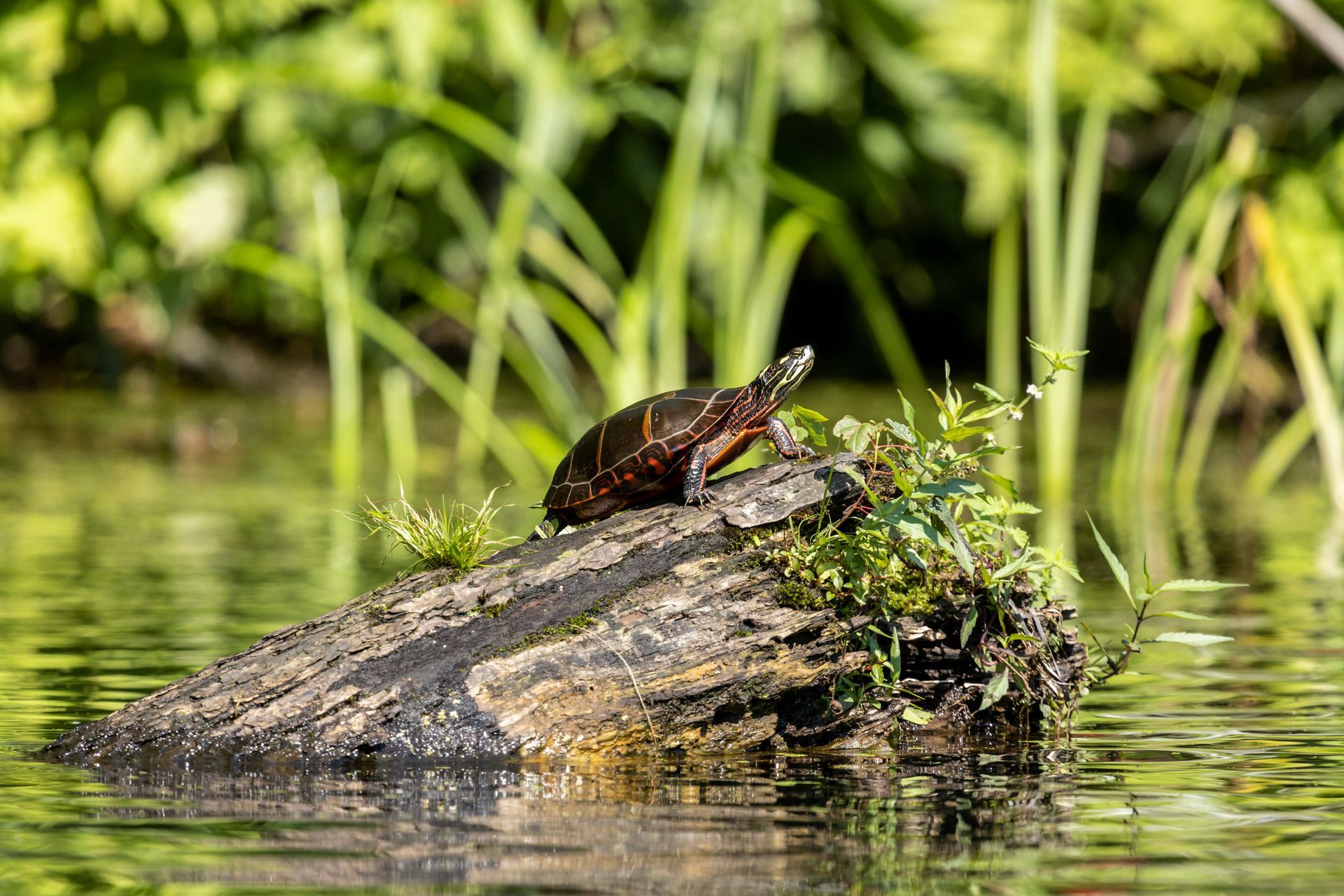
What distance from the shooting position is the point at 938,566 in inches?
131

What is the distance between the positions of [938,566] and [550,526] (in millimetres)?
948

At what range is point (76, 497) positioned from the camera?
25.9 feet

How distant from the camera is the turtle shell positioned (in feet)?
11.4

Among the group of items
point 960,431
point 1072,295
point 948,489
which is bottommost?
point 948,489

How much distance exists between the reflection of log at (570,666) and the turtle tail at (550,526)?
1.01 ft

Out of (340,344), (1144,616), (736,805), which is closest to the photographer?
(736,805)

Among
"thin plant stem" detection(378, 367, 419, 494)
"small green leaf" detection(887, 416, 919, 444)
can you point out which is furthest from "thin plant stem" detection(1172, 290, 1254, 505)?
"small green leaf" detection(887, 416, 919, 444)

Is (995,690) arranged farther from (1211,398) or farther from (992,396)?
(1211,398)

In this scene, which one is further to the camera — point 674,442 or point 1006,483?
point 674,442

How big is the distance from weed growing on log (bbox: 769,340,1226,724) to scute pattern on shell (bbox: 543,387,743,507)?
0.34 metres

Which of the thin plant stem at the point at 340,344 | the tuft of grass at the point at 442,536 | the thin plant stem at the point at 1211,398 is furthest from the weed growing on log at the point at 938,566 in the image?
the thin plant stem at the point at 340,344

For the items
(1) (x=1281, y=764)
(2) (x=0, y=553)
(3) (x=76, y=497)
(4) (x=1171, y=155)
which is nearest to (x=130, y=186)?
(3) (x=76, y=497)

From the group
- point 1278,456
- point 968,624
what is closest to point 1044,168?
point 1278,456

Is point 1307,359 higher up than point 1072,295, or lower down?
lower down
